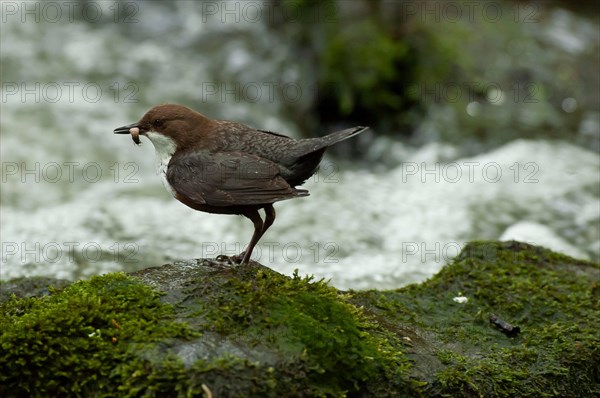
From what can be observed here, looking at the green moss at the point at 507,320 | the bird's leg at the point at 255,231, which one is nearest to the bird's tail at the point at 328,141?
the bird's leg at the point at 255,231

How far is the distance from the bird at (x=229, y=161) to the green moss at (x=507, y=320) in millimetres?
899

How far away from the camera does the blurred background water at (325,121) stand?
746cm

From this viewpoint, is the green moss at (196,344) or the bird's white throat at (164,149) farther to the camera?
the bird's white throat at (164,149)

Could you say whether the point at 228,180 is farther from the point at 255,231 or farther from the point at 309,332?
the point at 309,332

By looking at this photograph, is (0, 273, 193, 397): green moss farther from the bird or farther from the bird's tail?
the bird's tail

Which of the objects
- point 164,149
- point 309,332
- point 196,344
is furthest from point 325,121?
point 196,344

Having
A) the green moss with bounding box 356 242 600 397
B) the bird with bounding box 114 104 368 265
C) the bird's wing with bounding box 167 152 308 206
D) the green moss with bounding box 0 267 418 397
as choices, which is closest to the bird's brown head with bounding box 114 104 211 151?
the bird with bounding box 114 104 368 265

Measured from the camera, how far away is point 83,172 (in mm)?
8578

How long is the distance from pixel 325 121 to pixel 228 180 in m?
6.19

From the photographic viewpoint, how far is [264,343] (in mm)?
3240

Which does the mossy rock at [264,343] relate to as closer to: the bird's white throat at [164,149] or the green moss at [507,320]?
the green moss at [507,320]

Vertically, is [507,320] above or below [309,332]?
below

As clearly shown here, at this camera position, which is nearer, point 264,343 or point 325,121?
point 264,343

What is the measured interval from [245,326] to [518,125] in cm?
796
